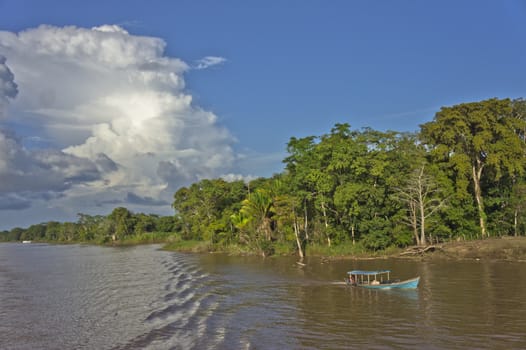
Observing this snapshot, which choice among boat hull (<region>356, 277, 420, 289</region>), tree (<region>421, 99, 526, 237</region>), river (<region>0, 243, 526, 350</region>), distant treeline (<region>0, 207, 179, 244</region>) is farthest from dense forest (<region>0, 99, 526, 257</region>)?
distant treeline (<region>0, 207, 179, 244</region>)

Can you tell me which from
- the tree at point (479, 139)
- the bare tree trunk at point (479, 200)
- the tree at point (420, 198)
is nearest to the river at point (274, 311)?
the tree at point (420, 198)

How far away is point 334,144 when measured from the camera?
42.5 m

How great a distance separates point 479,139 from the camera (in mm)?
37688

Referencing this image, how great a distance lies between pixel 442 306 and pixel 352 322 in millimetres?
5005

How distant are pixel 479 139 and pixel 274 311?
27340 mm

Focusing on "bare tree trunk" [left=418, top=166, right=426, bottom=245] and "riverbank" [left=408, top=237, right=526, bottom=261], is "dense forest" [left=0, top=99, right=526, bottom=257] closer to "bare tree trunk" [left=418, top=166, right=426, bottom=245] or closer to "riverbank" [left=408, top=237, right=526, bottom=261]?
"bare tree trunk" [left=418, top=166, right=426, bottom=245]

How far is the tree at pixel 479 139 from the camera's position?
37.5m

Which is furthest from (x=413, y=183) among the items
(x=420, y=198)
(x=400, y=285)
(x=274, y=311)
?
(x=274, y=311)

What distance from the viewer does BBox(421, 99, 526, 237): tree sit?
37469 mm

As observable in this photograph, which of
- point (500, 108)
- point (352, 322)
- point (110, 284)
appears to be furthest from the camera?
point (500, 108)

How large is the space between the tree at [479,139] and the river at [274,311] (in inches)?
370

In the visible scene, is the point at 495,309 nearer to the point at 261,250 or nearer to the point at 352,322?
the point at 352,322

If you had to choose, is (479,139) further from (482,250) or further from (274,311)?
(274,311)

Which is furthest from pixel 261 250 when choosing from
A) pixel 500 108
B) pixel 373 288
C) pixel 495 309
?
pixel 495 309
